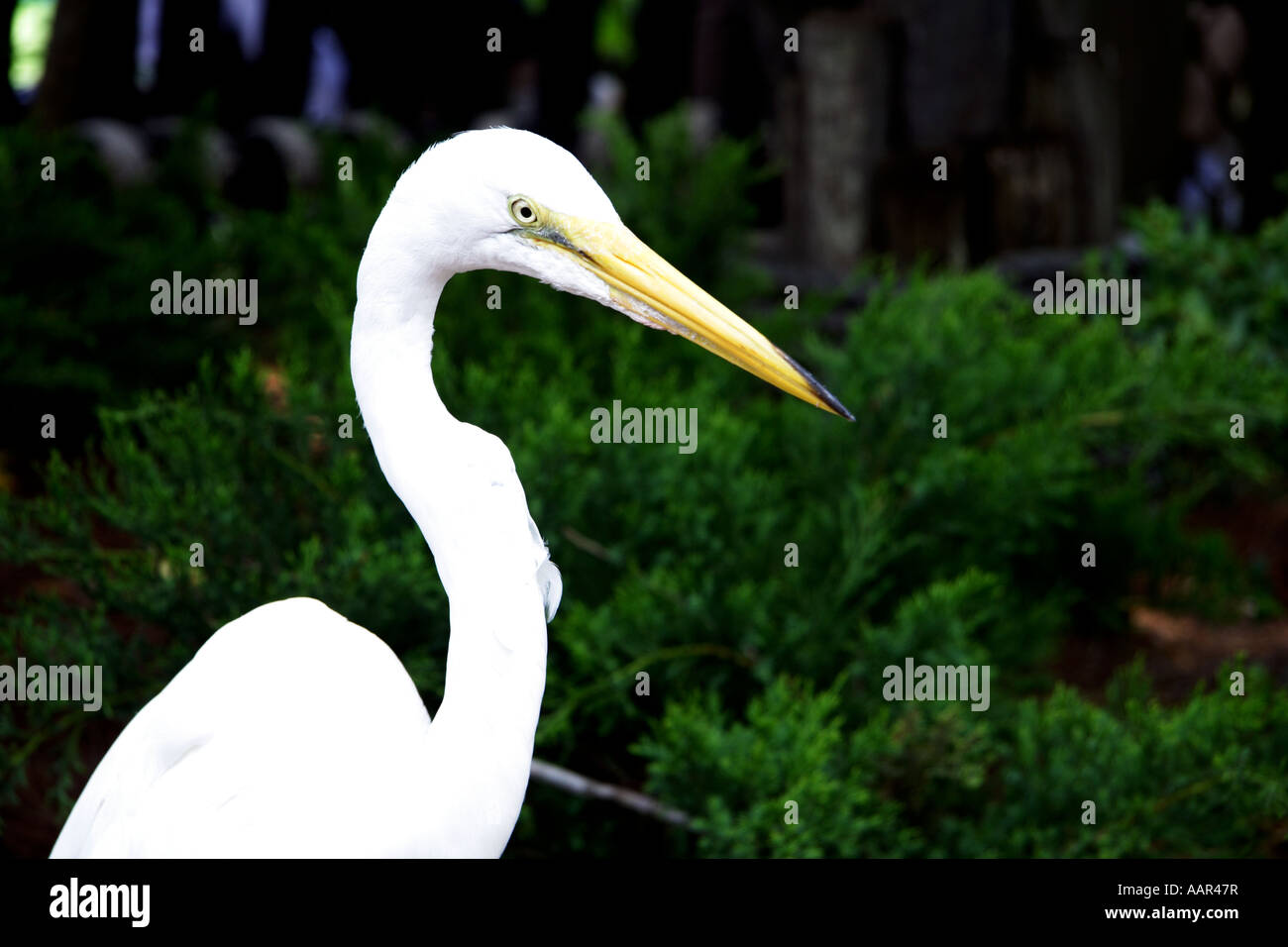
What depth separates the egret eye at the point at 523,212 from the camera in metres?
2.12

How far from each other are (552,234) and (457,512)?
17.9 inches

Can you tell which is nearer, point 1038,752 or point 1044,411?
point 1038,752

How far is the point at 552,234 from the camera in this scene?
213cm

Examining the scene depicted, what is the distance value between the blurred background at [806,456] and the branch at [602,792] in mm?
85

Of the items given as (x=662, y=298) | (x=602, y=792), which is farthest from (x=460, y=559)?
(x=602, y=792)

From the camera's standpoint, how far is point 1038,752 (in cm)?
374

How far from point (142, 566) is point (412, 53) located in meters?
9.47

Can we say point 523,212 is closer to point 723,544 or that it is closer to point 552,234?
point 552,234

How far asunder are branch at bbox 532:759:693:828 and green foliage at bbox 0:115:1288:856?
0.15ft

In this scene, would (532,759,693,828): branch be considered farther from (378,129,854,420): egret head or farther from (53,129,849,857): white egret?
(378,129,854,420): egret head

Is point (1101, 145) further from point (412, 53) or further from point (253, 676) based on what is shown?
point (412, 53)

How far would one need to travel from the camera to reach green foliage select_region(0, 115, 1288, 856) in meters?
3.47

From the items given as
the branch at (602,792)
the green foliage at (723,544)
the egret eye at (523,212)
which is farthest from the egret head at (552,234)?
the branch at (602,792)
